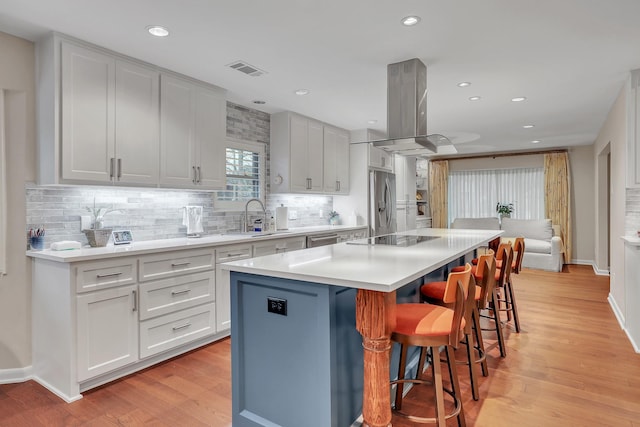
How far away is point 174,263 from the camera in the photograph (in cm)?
302

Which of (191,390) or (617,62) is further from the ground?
(617,62)

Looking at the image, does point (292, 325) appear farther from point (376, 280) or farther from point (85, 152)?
point (85, 152)

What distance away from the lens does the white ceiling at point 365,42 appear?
2.34 m

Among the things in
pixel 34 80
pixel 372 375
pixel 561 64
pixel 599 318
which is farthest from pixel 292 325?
pixel 599 318

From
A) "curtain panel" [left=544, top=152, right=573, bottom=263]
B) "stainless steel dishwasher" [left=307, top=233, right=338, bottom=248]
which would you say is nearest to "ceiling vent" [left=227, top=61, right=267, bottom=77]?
"stainless steel dishwasher" [left=307, top=233, right=338, bottom=248]

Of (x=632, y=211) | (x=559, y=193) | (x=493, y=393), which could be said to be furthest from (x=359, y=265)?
(x=559, y=193)

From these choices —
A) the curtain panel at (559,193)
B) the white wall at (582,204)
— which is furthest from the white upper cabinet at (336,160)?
the white wall at (582,204)

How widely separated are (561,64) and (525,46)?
62 centimetres

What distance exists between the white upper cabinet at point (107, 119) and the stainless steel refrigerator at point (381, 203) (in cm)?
346

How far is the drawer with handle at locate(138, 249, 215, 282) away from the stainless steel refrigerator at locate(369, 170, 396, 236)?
3084 millimetres

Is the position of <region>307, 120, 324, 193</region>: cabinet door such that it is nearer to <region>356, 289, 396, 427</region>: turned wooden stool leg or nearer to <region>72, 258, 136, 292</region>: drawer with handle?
<region>72, 258, 136, 292</region>: drawer with handle

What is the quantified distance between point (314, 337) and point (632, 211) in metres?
3.67

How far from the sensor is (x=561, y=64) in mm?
3262

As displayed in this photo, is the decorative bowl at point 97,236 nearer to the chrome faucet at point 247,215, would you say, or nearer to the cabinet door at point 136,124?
the cabinet door at point 136,124
